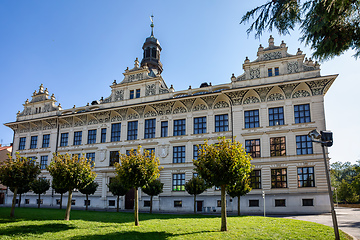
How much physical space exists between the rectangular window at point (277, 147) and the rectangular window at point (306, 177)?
8.86 feet

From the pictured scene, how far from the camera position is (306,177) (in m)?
31.6

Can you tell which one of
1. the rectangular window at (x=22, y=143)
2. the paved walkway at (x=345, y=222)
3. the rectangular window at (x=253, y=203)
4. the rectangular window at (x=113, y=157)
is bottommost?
the paved walkway at (x=345, y=222)

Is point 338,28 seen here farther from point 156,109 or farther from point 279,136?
point 156,109

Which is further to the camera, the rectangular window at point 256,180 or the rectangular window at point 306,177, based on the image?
the rectangular window at point 256,180

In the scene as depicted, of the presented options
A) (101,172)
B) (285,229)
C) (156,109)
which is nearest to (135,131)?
(156,109)

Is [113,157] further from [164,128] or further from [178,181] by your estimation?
[178,181]

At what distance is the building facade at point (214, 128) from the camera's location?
32.3 m

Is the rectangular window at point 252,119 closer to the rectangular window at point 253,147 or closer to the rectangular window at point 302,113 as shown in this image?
the rectangular window at point 253,147

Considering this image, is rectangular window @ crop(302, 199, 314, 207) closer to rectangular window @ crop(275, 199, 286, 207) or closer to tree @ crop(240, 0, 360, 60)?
rectangular window @ crop(275, 199, 286, 207)

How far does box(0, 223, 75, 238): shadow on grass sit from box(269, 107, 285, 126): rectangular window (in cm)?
2545

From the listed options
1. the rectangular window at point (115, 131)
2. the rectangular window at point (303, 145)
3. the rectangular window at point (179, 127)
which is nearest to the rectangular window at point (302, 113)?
the rectangular window at point (303, 145)

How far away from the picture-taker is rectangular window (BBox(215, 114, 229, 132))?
36.7m

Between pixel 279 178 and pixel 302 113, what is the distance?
311 inches

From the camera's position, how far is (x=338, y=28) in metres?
8.64
